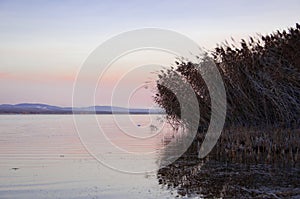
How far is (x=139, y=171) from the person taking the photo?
13453mm

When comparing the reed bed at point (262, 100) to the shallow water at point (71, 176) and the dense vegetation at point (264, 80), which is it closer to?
the dense vegetation at point (264, 80)

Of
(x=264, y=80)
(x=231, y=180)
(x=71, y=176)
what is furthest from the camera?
(x=264, y=80)

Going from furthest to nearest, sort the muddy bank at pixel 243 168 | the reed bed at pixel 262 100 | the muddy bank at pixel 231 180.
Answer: the reed bed at pixel 262 100 < the muddy bank at pixel 243 168 < the muddy bank at pixel 231 180

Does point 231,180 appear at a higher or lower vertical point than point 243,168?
→ lower

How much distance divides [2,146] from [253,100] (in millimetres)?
11372

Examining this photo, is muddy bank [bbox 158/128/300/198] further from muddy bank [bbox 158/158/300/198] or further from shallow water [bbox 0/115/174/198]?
shallow water [bbox 0/115/174/198]

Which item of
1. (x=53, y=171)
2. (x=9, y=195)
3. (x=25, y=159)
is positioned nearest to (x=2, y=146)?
(x=25, y=159)

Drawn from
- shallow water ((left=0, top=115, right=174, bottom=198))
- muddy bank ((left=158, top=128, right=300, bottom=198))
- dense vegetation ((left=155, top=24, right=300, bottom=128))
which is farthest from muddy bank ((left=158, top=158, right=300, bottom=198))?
dense vegetation ((left=155, top=24, right=300, bottom=128))

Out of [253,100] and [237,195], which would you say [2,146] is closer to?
[253,100]

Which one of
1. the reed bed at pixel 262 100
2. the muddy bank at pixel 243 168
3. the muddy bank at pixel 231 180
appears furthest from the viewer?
the reed bed at pixel 262 100

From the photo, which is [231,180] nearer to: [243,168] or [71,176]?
[243,168]

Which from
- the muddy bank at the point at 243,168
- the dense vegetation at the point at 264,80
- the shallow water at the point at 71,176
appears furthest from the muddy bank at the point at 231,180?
the dense vegetation at the point at 264,80

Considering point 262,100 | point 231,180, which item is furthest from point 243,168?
point 262,100

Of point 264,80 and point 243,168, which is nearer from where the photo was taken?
point 243,168
